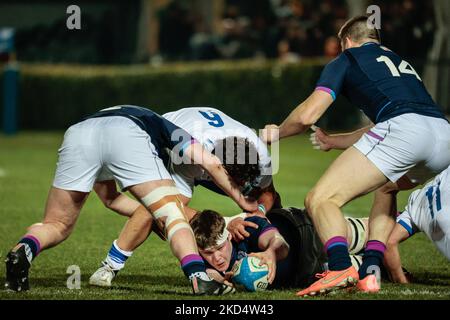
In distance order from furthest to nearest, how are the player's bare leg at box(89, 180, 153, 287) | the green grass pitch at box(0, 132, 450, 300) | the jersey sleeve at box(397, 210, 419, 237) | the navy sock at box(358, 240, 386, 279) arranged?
the jersey sleeve at box(397, 210, 419, 237), the player's bare leg at box(89, 180, 153, 287), the navy sock at box(358, 240, 386, 279), the green grass pitch at box(0, 132, 450, 300)

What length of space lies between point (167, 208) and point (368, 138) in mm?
1433

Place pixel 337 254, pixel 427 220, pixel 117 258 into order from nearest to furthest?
1. pixel 337 254
2. pixel 427 220
3. pixel 117 258

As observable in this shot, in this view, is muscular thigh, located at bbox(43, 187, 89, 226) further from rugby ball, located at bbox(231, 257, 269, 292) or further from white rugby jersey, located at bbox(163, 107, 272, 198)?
rugby ball, located at bbox(231, 257, 269, 292)

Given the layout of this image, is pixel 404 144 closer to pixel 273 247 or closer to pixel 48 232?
pixel 273 247

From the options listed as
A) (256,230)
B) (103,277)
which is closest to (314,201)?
(256,230)

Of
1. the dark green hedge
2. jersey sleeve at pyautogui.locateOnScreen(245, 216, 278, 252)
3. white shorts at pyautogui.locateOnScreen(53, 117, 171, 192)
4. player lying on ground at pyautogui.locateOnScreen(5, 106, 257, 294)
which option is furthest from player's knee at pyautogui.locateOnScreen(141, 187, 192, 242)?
the dark green hedge

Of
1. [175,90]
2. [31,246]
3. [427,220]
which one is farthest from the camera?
[175,90]

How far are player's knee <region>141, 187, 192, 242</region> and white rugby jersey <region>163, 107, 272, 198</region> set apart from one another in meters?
0.57

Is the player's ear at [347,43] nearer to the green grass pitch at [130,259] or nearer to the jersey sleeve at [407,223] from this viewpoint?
the jersey sleeve at [407,223]

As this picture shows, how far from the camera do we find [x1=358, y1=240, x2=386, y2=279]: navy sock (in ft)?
25.0

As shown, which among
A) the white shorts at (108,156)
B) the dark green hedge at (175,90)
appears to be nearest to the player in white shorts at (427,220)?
the white shorts at (108,156)

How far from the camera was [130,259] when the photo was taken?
9.29m

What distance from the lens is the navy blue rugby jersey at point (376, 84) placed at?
742 cm
